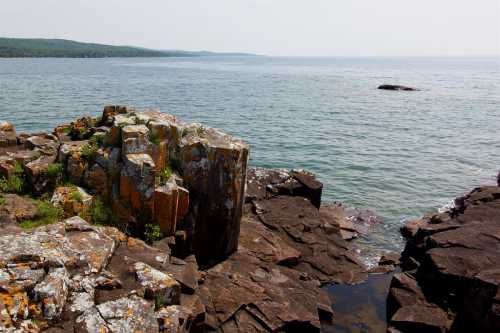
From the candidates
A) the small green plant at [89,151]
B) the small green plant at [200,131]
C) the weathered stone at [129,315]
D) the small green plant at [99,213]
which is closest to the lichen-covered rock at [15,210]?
the small green plant at [99,213]

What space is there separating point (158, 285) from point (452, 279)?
12182mm

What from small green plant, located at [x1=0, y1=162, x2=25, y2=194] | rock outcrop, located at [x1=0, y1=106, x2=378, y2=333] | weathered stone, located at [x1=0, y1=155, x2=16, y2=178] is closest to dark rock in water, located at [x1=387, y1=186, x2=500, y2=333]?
rock outcrop, located at [x1=0, y1=106, x2=378, y2=333]

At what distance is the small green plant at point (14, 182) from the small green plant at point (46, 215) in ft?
6.72

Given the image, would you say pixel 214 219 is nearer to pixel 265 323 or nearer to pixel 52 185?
pixel 265 323

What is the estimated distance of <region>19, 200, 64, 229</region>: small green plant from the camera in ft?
40.7

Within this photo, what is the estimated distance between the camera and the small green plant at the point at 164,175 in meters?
14.9

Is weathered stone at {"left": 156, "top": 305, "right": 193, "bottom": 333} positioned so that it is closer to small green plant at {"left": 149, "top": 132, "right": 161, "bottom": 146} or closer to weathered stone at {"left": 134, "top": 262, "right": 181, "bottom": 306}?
weathered stone at {"left": 134, "top": 262, "right": 181, "bottom": 306}

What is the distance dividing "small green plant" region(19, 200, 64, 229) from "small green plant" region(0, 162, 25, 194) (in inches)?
80.7

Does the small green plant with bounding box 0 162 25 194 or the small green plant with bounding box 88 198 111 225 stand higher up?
the small green plant with bounding box 0 162 25 194

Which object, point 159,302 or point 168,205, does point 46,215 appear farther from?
point 159,302

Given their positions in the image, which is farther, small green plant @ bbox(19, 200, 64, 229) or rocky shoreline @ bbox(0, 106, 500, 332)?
small green plant @ bbox(19, 200, 64, 229)

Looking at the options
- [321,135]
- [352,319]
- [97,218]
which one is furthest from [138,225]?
[321,135]

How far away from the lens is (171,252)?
14.1 m

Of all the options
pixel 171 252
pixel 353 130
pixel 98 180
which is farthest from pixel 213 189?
pixel 353 130
